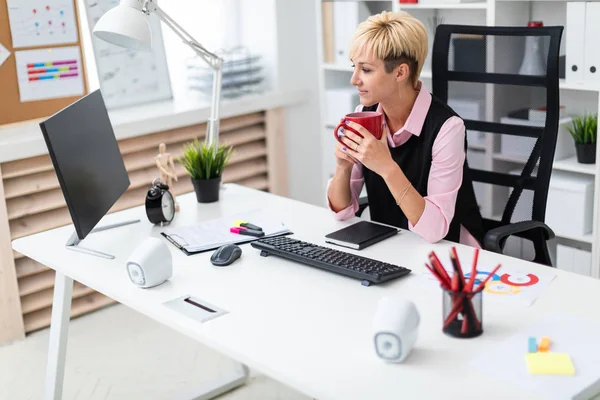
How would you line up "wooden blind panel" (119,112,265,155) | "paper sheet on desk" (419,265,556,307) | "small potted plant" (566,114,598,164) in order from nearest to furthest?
"paper sheet on desk" (419,265,556,307) → "small potted plant" (566,114,598,164) → "wooden blind panel" (119,112,265,155)

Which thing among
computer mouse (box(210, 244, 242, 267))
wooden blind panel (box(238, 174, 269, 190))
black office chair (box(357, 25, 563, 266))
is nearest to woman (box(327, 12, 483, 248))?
black office chair (box(357, 25, 563, 266))

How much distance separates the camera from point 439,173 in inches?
85.2

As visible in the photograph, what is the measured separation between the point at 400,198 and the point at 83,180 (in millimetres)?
826

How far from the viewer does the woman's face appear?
2.20m

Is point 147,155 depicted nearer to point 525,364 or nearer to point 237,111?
point 237,111

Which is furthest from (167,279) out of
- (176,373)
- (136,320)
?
(136,320)

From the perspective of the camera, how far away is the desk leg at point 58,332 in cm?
227

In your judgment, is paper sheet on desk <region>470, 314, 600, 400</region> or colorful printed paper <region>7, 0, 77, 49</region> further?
colorful printed paper <region>7, 0, 77, 49</region>

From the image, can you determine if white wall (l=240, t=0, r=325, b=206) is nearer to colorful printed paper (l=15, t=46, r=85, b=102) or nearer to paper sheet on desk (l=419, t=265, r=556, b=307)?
colorful printed paper (l=15, t=46, r=85, b=102)

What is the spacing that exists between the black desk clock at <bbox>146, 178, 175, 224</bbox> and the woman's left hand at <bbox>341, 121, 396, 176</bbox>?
22.0 inches

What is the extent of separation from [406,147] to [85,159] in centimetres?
88

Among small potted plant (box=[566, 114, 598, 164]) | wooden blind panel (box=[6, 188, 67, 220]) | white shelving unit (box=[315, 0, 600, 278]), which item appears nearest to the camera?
white shelving unit (box=[315, 0, 600, 278])

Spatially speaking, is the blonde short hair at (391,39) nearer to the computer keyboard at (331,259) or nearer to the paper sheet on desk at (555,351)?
the computer keyboard at (331,259)

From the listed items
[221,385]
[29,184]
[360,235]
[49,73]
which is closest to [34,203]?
[29,184]
